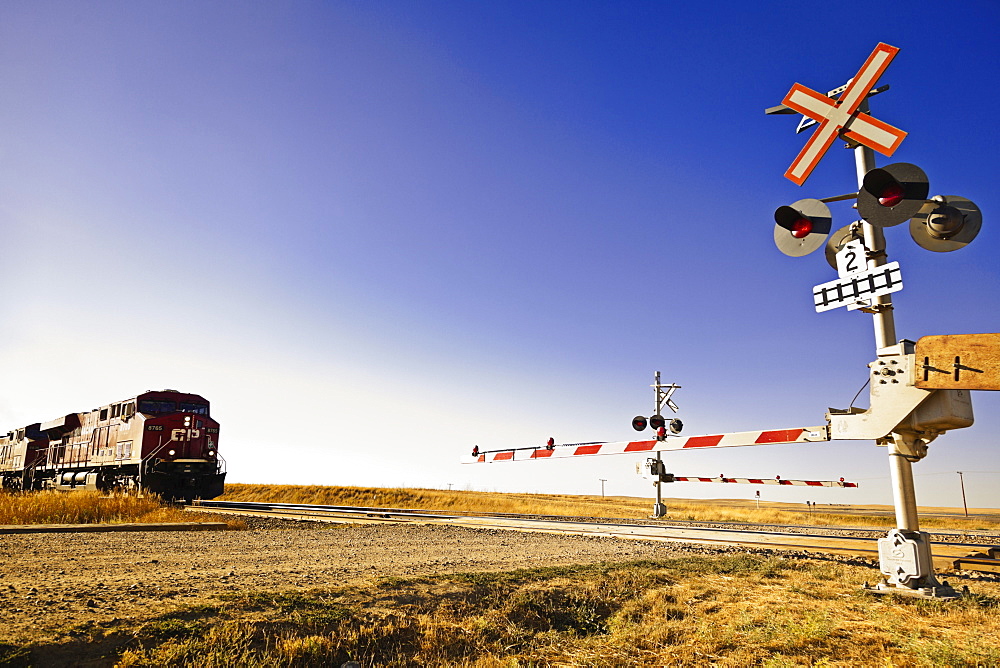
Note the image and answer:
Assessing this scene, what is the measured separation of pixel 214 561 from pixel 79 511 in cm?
1047

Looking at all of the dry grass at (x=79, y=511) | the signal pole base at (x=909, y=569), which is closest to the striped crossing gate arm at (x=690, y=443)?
the signal pole base at (x=909, y=569)

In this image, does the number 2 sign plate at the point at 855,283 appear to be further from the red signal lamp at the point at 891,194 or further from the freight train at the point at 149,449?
the freight train at the point at 149,449

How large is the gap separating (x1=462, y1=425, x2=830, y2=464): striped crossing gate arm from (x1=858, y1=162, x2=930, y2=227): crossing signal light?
272 centimetres

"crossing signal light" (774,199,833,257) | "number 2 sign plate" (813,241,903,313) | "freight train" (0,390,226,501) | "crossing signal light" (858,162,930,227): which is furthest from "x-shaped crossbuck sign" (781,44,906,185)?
"freight train" (0,390,226,501)

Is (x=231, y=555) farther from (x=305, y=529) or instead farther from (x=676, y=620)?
(x=676, y=620)

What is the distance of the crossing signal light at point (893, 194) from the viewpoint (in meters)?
5.71

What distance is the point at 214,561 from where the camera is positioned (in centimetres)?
844

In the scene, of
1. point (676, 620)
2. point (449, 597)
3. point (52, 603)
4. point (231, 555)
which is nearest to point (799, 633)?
point (676, 620)

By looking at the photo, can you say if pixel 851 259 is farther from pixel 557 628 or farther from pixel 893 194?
pixel 557 628

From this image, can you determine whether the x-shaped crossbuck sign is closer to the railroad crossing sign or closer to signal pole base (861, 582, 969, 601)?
the railroad crossing sign

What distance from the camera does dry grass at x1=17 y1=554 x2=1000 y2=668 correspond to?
4539 millimetres

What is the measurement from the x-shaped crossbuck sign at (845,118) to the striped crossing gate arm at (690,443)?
3210 mm

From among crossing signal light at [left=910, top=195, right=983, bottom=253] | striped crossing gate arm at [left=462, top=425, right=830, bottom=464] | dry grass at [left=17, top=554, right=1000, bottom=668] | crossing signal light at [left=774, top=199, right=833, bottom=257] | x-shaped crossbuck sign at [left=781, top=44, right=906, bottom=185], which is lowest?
dry grass at [left=17, top=554, right=1000, bottom=668]

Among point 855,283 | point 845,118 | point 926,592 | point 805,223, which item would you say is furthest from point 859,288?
point 926,592
